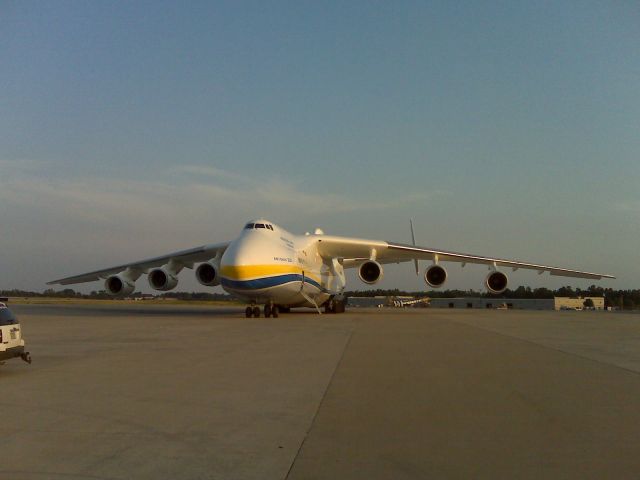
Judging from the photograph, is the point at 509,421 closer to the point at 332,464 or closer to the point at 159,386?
the point at 332,464

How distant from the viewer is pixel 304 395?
639 cm

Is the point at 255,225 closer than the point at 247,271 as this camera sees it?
No

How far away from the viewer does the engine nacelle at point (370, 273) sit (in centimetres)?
2542

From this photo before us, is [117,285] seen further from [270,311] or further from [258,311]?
[270,311]

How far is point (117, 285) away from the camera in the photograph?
999 inches

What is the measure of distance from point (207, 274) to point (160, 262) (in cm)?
265

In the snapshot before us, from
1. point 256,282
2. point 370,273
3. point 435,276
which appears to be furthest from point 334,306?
point 256,282

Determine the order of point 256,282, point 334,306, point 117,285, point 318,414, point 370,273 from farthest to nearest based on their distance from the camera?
point 334,306, point 370,273, point 117,285, point 256,282, point 318,414

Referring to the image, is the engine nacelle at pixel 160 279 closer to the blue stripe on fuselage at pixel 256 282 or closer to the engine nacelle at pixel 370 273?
the blue stripe on fuselage at pixel 256 282

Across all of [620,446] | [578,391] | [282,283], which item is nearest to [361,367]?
[578,391]

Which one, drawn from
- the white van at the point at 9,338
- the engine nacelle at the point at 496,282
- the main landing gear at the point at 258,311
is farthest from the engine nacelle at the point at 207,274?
the white van at the point at 9,338

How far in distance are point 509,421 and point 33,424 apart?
380 centimetres

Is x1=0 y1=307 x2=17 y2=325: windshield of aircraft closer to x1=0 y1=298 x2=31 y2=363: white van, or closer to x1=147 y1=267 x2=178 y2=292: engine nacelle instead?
x1=0 y1=298 x2=31 y2=363: white van

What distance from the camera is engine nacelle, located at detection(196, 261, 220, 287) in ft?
78.7
